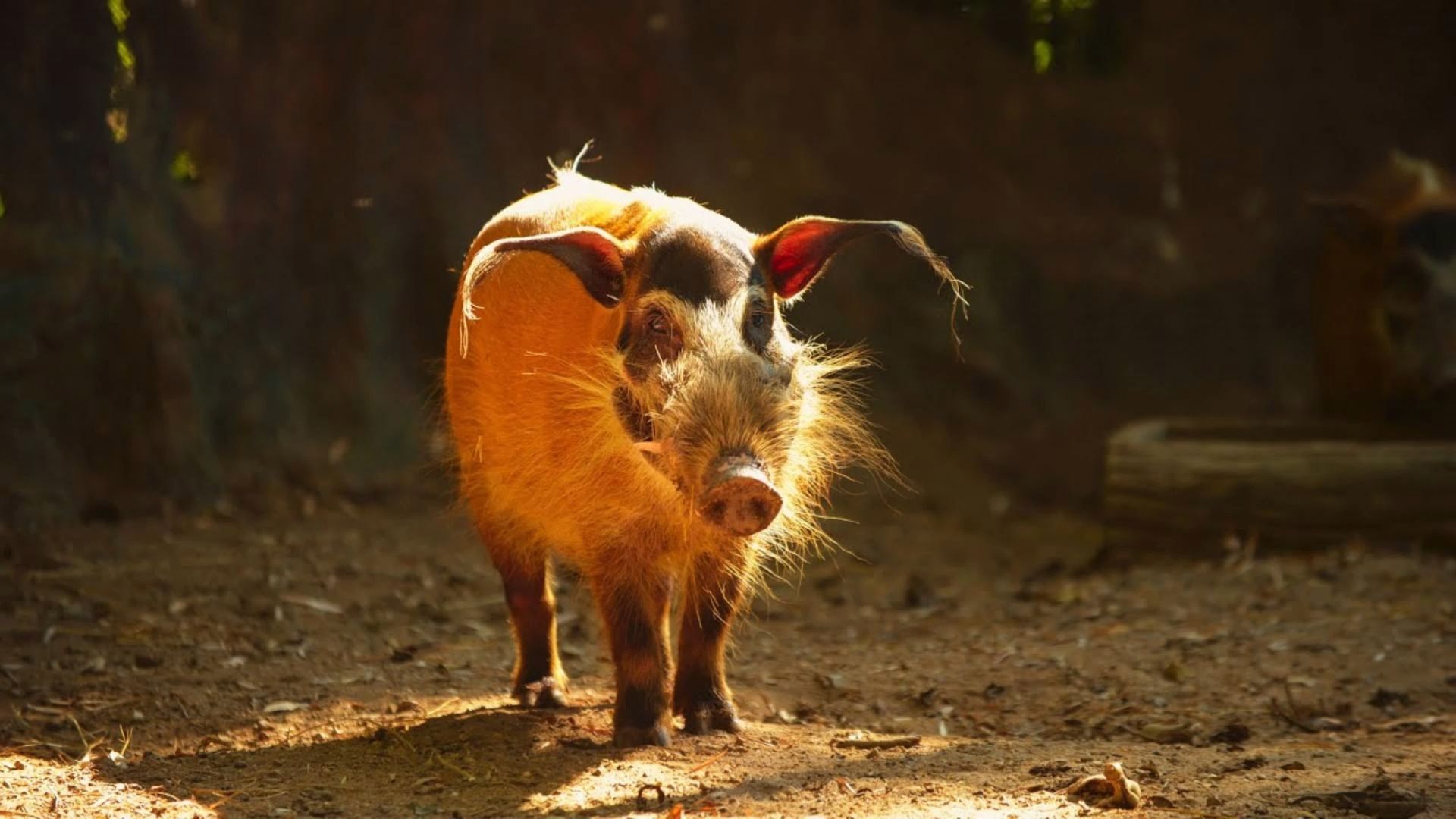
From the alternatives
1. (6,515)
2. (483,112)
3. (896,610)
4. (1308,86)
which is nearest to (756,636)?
(896,610)

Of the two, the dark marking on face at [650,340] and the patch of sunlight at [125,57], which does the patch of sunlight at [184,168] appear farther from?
the dark marking on face at [650,340]

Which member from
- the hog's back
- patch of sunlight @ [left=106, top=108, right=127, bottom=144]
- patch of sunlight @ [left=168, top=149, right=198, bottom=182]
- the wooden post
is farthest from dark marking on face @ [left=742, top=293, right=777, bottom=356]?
patch of sunlight @ [left=168, top=149, right=198, bottom=182]

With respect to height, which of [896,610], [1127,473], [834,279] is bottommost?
[896,610]

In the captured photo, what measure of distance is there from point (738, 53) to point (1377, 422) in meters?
4.73

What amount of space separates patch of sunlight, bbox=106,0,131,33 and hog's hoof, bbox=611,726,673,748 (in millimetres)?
5330

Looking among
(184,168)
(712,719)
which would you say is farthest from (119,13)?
(712,719)

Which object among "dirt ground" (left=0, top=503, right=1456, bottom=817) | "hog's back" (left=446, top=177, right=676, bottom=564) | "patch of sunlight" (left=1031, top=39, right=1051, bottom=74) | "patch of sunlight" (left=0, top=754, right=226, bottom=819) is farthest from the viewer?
"patch of sunlight" (left=1031, top=39, right=1051, bottom=74)

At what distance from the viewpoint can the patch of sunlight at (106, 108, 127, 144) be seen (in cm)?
771

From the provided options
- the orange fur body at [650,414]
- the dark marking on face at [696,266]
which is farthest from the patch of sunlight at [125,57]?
the dark marking on face at [696,266]

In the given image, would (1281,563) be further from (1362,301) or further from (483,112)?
(483,112)

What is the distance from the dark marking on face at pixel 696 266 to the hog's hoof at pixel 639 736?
118cm

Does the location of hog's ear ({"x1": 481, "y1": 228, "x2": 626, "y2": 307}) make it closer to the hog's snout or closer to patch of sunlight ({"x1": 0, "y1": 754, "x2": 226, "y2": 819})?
the hog's snout

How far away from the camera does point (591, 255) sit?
13.3 ft

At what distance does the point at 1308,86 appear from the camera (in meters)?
11.3
